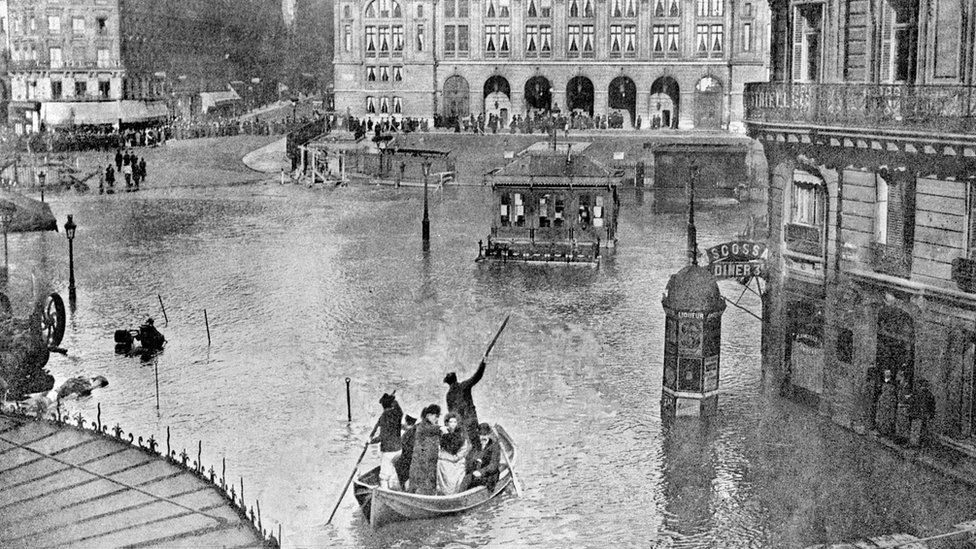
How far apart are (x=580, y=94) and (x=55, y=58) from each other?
4596 cm

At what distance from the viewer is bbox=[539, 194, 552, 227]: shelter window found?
51094mm

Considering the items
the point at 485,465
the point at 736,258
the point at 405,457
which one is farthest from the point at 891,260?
the point at 405,457

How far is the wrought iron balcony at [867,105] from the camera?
2175cm

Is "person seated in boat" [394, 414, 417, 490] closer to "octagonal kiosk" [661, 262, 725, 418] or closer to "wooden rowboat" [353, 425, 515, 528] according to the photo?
"wooden rowboat" [353, 425, 515, 528]

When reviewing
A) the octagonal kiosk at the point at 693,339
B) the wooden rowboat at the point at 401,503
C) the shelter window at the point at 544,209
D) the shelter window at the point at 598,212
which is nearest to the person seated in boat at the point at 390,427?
the wooden rowboat at the point at 401,503

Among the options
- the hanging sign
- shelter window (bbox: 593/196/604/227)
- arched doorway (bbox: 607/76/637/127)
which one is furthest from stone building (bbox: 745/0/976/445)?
arched doorway (bbox: 607/76/637/127)

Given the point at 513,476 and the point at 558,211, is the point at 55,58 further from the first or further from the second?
the point at 513,476

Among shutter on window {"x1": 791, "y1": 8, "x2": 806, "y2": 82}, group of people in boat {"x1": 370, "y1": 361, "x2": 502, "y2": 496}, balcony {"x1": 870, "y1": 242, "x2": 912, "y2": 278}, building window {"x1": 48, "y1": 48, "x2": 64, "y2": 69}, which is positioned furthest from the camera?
building window {"x1": 48, "y1": 48, "x2": 64, "y2": 69}

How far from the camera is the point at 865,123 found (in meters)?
23.9

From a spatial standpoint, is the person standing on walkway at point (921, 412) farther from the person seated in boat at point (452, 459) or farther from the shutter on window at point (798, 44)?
the person seated in boat at point (452, 459)

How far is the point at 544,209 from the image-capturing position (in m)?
51.3

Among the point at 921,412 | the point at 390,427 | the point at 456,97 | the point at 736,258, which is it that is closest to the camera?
the point at 390,427

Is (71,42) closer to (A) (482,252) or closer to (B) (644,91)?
(B) (644,91)

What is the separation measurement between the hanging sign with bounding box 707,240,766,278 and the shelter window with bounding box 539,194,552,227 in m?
24.2
